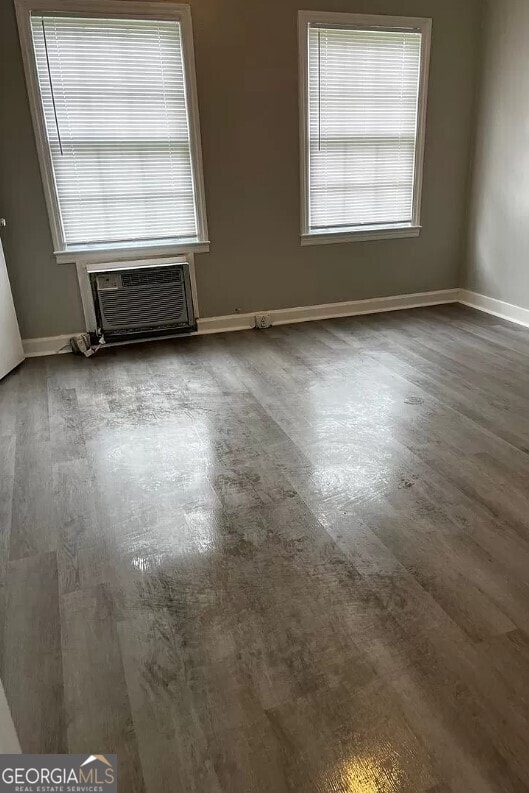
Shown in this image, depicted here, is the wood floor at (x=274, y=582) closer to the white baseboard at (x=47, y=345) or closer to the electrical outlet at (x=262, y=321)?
the white baseboard at (x=47, y=345)

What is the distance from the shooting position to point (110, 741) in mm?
1402

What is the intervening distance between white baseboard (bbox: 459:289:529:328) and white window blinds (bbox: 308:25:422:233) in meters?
1.06

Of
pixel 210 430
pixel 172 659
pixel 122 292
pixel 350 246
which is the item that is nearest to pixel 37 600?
pixel 172 659

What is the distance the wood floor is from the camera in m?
1.38

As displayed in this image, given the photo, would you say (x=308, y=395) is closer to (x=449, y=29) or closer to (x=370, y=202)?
(x=370, y=202)

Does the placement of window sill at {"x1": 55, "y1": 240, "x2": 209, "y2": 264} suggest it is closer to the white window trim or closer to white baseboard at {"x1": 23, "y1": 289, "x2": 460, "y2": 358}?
the white window trim

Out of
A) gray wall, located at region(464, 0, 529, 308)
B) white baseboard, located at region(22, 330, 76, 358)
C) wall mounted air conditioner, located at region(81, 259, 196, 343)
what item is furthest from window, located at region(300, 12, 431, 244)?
white baseboard, located at region(22, 330, 76, 358)

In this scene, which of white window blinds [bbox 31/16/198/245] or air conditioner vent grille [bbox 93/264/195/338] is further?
air conditioner vent grille [bbox 93/264/195/338]

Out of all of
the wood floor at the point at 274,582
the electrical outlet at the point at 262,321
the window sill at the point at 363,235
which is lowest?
the wood floor at the point at 274,582

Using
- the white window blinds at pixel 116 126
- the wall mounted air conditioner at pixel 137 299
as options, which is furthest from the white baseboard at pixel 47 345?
the white window blinds at pixel 116 126

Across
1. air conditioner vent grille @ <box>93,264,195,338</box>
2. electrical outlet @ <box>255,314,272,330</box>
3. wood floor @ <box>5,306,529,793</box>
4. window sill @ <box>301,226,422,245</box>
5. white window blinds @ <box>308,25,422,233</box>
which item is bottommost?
wood floor @ <box>5,306,529,793</box>

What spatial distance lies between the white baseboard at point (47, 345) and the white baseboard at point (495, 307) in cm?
358

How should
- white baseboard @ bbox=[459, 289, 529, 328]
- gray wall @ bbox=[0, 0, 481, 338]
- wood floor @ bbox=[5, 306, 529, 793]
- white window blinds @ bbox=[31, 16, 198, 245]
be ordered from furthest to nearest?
white baseboard @ bbox=[459, 289, 529, 328] < gray wall @ bbox=[0, 0, 481, 338] < white window blinds @ bbox=[31, 16, 198, 245] < wood floor @ bbox=[5, 306, 529, 793]

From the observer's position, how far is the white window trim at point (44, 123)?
3709 millimetres
